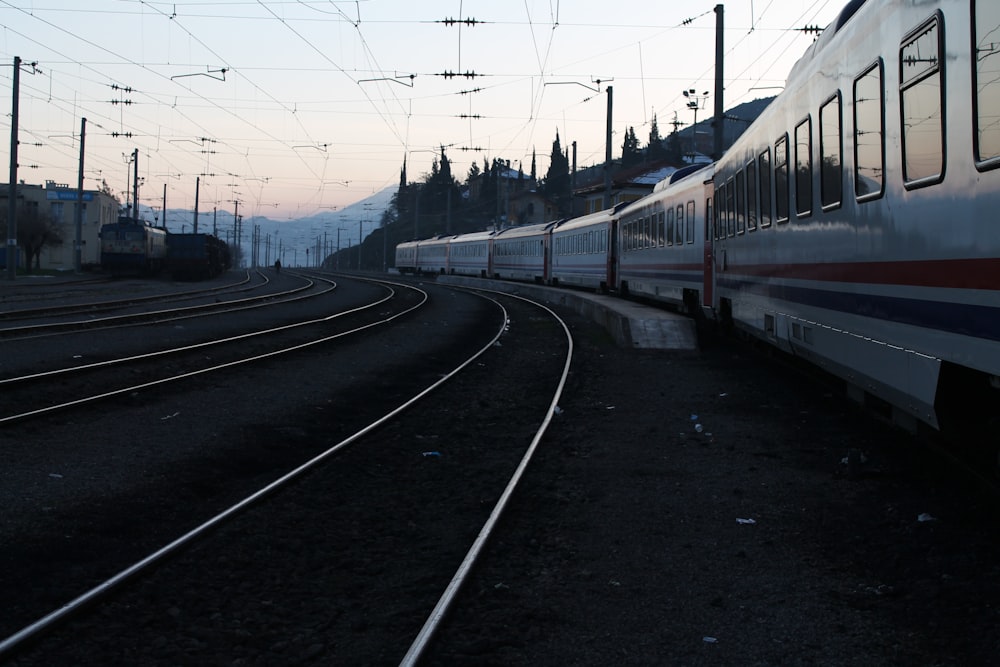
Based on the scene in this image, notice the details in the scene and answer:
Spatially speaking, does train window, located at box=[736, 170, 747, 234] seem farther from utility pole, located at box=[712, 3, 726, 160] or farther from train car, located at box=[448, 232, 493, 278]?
train car, located at box=[448, 232, 493, 278]

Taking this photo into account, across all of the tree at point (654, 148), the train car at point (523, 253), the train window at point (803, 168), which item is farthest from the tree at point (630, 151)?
the train window at point (803, 168)

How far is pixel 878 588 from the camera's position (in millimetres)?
4816

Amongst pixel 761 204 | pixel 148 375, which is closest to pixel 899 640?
pixel 761 204

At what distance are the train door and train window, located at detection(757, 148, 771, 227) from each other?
489 centimetres

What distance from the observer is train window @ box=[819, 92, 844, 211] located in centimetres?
730

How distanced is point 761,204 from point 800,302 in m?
2.70

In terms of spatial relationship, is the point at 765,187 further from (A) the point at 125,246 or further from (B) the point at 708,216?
(A) the point at 125,246

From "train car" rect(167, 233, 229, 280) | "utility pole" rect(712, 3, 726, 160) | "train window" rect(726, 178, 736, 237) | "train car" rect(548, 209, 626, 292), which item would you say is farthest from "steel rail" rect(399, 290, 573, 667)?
"train car" rect(167, 233, 229, 280)

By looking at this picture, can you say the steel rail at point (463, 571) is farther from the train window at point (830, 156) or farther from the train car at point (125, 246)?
the train car at point (125, 246)

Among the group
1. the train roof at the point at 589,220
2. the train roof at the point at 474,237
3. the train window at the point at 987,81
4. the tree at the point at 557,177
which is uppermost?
the tree at the point at 557,177

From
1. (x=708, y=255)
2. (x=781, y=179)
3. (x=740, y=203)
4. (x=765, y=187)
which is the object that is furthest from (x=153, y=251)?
(x=781, y=179)

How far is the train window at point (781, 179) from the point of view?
9625 mm

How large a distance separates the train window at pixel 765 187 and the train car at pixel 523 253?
111 ft

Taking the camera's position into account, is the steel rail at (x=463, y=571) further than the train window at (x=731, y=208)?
No
